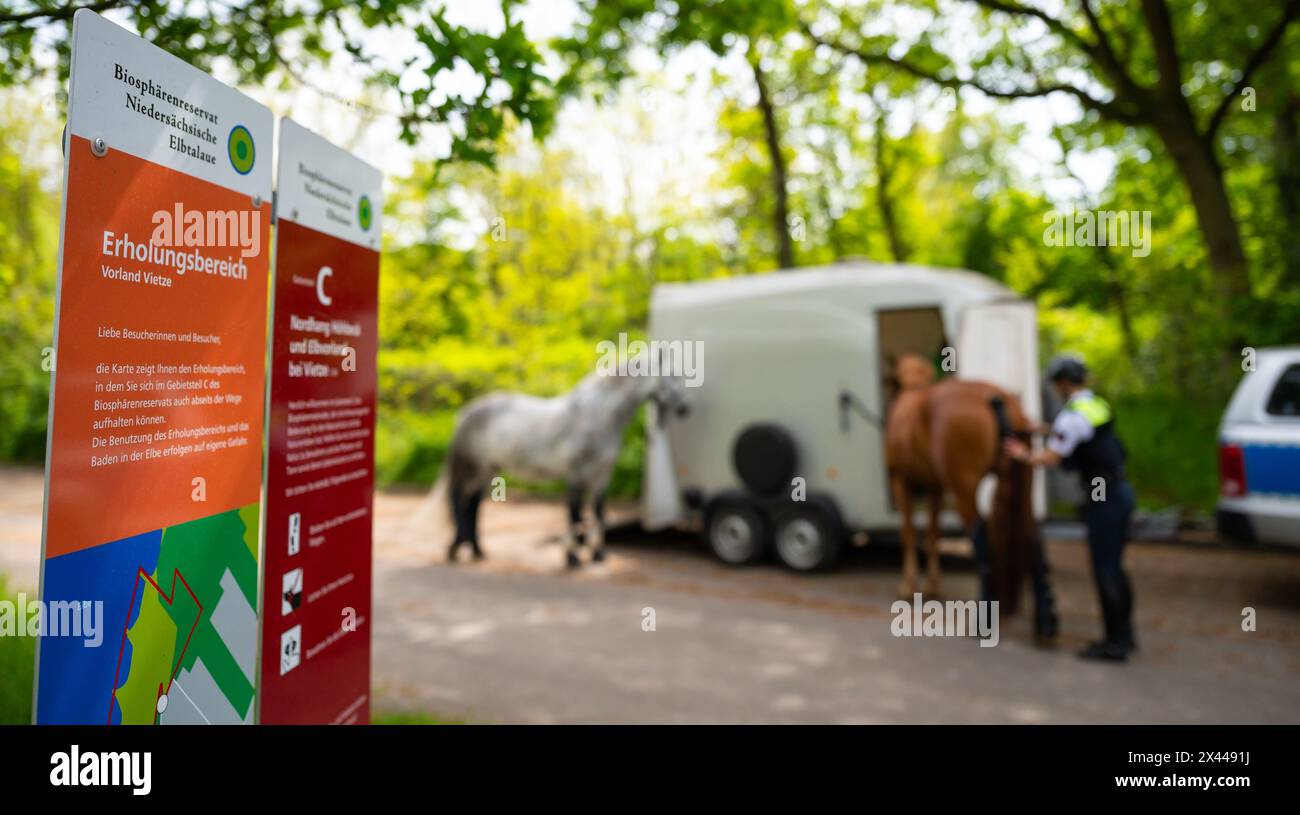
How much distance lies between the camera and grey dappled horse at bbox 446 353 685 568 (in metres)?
8.65

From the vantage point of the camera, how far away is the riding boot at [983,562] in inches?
251

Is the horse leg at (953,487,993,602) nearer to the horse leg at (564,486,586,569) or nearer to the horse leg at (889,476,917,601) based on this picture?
the horse leg at (889,476,917,601)

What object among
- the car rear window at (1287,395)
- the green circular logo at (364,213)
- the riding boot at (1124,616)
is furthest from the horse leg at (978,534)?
the green circular logo at (364,213)

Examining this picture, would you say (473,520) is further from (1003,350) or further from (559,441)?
(1003,350)

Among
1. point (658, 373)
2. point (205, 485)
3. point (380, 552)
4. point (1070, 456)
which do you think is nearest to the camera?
point (205, 485)

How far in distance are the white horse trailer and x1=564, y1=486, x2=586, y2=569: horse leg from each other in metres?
0.89

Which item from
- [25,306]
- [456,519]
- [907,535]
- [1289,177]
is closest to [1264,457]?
[907,535]

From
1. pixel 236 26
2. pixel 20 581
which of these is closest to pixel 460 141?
pixel 236 26

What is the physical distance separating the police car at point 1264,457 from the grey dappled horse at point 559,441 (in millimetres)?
4898

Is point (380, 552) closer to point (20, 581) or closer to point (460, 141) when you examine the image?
point (20, 581)

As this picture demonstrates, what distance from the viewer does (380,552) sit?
9.88m

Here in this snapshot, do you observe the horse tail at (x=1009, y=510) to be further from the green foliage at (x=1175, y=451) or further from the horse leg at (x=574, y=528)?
the green foliage at (x=1175, y=451)

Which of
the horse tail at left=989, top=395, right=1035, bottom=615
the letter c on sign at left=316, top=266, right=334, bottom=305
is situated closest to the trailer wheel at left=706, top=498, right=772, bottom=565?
the horse tail at left=989, top=395, right=1035, bottom=615

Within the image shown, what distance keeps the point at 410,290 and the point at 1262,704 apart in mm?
11034
